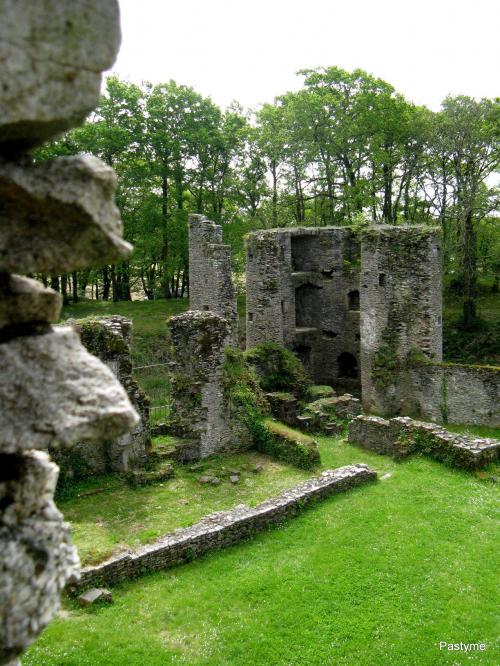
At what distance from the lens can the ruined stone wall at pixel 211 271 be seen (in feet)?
78.7

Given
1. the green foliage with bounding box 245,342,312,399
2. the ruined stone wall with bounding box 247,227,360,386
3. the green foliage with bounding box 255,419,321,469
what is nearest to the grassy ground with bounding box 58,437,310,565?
the green foliage with bounding box 255,419,321,469

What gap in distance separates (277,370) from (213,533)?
11613 mm

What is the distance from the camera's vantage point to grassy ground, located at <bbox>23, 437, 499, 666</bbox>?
788 cm

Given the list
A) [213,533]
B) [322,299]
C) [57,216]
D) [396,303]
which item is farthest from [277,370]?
[57,216]

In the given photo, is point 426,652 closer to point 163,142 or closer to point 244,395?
point 244,395

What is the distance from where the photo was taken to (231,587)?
9.49 metres

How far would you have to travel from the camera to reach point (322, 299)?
27.7 metres

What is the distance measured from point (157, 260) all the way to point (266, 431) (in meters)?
23.6

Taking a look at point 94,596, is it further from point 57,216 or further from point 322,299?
point 322,299

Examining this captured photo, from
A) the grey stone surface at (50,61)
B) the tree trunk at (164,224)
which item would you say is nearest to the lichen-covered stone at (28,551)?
the grey stone surface at (50,61)

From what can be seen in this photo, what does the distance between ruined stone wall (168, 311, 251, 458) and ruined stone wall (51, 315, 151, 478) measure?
5.04ft

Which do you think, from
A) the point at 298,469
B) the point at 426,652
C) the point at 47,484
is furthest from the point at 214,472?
the point at 47,484

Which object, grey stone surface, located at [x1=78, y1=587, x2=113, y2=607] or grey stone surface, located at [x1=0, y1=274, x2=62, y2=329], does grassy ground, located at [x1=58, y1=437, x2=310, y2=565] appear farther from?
grey stone surface, located at [x1=0, y1=274, x2=62, y2=329]

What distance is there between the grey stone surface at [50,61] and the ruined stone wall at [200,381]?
1235 centimetres
